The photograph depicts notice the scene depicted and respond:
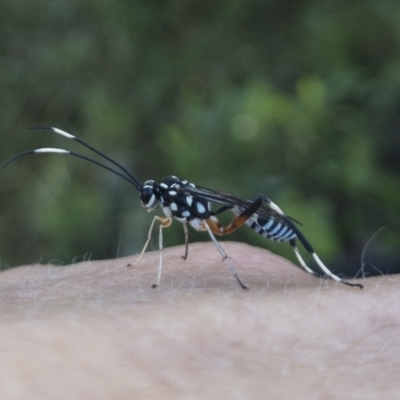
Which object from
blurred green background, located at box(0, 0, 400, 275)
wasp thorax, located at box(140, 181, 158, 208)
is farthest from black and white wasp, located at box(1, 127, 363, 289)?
blurred green background, located at box(0, 0, 400, 275)

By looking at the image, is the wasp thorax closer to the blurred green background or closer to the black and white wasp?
the black and white wasp

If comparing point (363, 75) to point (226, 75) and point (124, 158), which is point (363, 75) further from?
point (124, 158)

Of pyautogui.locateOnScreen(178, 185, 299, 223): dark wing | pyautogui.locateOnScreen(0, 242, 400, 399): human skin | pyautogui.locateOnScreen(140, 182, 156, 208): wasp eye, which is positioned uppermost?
pyautogui.locateOnScreen(178, 185, 299, 223): dark wing

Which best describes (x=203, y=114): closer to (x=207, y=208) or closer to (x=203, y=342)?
(x=207, y=208)

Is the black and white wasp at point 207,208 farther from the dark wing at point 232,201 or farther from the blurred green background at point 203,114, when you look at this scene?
the blurred green background at point 203,114

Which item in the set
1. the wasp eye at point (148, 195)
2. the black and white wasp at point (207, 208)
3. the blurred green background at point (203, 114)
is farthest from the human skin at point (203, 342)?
the blurred green background at point (203, 114)

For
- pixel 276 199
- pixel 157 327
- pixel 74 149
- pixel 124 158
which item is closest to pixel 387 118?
pixel 276 199
